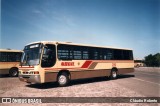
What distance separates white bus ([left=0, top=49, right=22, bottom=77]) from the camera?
67.1 ft

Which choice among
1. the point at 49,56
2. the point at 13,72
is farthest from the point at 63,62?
the point at 13,72

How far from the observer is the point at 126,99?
9.24 meters

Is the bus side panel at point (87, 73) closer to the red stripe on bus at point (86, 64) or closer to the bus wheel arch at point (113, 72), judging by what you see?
the red stripe on bus at point (86, 64)

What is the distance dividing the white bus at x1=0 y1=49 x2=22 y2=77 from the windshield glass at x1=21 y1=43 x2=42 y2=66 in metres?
7.58

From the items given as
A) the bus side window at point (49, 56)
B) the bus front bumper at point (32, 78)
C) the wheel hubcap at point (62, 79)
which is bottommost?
the wheel hubcap at point (62, 79)

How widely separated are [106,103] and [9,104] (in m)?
4.12

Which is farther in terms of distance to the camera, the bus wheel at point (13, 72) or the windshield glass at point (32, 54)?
the bus wheel at point (13, 72)

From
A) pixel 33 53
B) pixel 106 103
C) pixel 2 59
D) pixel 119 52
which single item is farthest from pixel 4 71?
pixel 106 103

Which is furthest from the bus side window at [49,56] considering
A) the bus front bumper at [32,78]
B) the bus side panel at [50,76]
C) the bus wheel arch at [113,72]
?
the bus wheel arch at [113,72]

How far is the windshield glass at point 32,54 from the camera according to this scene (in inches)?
505

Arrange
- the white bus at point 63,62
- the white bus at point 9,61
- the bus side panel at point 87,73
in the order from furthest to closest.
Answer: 1. the white bus at point 9,61
2. the bus side panel at point 87,73
3. the white bus at point 63,62

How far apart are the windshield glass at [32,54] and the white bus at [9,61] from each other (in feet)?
24.9

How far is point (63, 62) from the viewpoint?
14062mm

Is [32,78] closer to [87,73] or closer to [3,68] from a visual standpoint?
[87,73]
